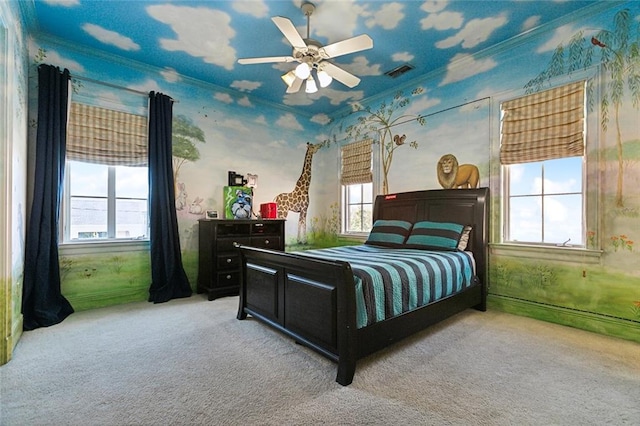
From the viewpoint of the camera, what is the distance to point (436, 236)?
3.40m

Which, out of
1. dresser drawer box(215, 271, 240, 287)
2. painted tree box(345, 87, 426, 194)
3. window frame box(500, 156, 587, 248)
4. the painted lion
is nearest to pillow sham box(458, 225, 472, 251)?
window frame box(500, 156, 587, 248)

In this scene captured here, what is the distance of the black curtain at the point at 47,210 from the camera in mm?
2908

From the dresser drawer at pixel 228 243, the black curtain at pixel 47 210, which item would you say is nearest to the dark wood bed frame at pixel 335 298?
the dresser drawer at pixel 228 243

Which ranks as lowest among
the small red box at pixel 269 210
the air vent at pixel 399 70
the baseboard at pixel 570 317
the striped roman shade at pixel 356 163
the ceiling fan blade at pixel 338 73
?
the baseboard at pixel 570 317

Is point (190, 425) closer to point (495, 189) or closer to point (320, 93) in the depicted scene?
point (495, 189)

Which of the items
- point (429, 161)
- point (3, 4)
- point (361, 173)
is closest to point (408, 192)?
point (429, 161)

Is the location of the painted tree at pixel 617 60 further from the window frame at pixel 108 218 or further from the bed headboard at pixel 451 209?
the window frame at pixel 108 218

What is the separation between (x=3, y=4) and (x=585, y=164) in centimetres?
509

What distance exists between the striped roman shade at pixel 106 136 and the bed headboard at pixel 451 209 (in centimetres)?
345

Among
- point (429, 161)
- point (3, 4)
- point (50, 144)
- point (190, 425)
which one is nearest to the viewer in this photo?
point (190, 425)

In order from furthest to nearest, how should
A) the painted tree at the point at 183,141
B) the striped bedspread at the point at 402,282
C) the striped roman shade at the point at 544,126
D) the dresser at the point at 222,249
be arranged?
the painted tree at the point at 183,141, the dresser at the point at 222,249, the striped roman shade at the point at 544,126, the striped bedspread at the point at 402,282

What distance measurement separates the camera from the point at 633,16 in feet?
8.38

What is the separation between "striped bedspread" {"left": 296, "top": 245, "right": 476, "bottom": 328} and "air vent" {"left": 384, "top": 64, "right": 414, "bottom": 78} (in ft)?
8.07

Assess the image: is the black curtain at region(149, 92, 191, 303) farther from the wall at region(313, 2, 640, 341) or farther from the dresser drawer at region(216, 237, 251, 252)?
the wall at region(313, 2, 640, 341)
